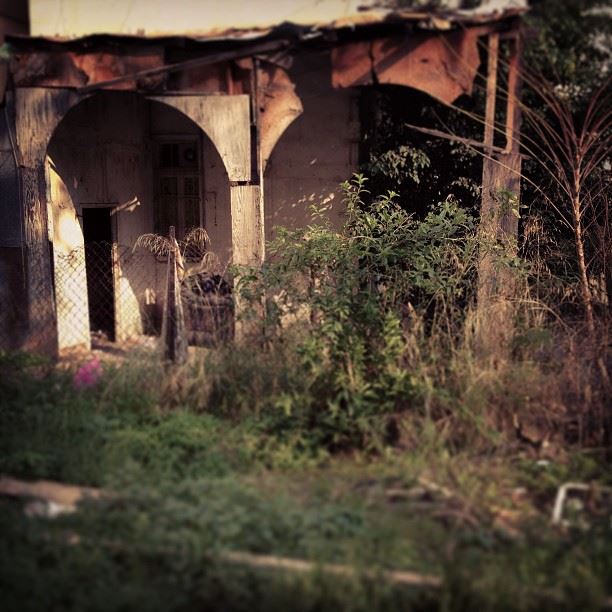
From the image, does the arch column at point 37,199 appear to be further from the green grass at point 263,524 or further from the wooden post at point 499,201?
the wooden post at point 499,201

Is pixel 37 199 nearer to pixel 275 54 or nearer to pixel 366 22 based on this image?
pixel 275 54

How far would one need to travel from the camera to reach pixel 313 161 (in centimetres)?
981

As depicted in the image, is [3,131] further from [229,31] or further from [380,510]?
[380,510]

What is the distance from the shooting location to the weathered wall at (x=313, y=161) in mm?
9625

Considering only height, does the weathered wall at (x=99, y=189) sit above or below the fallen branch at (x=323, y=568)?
above

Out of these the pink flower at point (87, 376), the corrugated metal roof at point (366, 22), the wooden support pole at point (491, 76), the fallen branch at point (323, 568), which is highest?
the corrugated metal roof at point (366, 22)

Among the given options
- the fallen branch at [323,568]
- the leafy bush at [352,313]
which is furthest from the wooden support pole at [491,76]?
the fallen branch at [323,568]

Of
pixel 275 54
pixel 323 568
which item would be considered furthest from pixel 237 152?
pixel 323 568

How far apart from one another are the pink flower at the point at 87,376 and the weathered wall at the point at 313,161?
4.13m

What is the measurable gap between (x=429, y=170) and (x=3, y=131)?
516 centimetres

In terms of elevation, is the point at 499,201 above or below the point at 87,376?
above

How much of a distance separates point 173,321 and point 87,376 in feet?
3.64

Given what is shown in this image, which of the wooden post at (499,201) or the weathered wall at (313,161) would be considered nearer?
the wooden post at (499,201)

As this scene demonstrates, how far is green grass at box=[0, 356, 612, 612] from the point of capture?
3703 millimetres
